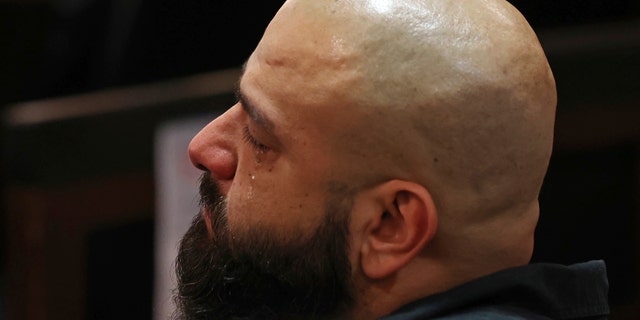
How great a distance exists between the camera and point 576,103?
2.52 meters

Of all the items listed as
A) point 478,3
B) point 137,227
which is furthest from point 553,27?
point 478,3

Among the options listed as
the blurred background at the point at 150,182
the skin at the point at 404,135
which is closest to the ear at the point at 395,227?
the skin at the point at 404,135

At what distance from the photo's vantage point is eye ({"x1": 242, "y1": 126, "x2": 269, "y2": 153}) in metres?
1.37

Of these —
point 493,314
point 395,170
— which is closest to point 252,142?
point 395,170

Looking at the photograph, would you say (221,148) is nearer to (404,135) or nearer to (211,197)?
(211,197)

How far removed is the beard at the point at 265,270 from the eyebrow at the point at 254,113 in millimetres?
88

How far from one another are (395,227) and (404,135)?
0.10 metres

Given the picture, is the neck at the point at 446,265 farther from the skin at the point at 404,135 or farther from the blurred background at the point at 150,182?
the blurred background at the point at 150,182

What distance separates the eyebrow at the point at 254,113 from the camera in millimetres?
1350

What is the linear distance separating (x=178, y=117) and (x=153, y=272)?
29cm

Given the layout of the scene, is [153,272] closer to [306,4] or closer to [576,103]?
[576,103]

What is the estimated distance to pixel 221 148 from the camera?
1.42m

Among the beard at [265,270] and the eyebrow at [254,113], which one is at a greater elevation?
the eyebrow at [254,113]

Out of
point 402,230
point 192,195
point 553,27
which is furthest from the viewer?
point 553,27
